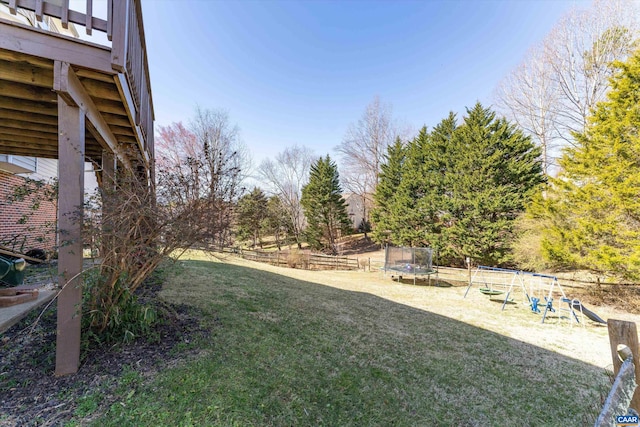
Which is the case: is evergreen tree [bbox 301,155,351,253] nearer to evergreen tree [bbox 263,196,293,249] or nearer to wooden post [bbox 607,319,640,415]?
evergreen tree [bbox 263,196,293,249]

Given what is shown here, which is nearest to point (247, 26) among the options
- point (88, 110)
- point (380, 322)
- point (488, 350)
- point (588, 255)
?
point (88, 110)

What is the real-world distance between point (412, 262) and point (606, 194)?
6103 millimetres

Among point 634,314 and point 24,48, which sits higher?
point 24,48

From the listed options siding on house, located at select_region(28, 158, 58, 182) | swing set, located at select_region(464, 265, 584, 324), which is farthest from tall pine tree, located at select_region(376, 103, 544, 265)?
siding on house, located at select_region(28, 158, 58, 182)

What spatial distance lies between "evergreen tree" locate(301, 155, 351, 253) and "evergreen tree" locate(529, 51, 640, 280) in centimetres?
1461

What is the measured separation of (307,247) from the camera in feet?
75.5

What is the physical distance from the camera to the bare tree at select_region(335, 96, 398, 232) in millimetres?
22875

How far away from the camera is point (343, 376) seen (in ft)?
9.87

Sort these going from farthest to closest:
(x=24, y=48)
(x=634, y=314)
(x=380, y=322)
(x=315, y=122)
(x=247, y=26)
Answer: (x=315, y=122), (x=247, y=26), (x=634, y=314), (x=380, y=322), (x=24, y=48)

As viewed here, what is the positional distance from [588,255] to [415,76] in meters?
13.1

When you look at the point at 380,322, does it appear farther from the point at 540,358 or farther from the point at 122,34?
the point at 122,34

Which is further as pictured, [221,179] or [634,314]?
[634,314]

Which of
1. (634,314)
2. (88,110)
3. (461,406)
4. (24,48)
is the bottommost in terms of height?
(634,314)

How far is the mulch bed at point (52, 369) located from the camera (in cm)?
189
